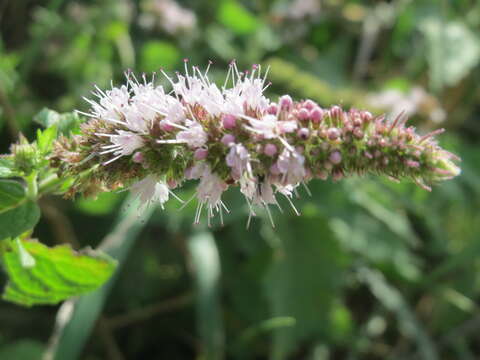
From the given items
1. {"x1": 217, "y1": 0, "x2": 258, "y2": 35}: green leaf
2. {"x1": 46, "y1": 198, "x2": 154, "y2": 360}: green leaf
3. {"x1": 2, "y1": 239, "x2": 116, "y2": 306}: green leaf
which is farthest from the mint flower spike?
{"x1": 217, "y1": 0, "x2": 258, "y2": 35}: green leaf

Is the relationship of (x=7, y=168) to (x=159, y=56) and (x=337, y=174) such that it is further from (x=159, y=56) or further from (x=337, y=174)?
(x=159, y=56)

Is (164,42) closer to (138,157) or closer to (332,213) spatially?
(332,213)

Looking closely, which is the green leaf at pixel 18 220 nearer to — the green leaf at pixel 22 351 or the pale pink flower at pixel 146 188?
the pale pink flower at pixel 146 188

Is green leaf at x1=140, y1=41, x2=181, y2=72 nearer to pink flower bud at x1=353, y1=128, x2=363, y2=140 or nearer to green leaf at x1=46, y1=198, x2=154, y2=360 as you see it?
green leaf at x1=46, y1=198, x2=154, y2=360

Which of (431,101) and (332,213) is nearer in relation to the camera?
(332,213)

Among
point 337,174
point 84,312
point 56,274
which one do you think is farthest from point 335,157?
point 84,312

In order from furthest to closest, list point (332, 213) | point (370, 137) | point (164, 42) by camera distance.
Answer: point (164, 42)
point (332, 213)
point (370, 137)

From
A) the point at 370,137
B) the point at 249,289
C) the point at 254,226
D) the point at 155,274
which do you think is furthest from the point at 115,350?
the point at 370,137
